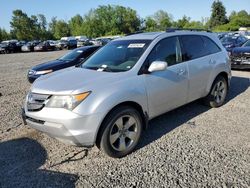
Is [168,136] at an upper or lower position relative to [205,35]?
lower

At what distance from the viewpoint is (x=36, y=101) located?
12.0ft

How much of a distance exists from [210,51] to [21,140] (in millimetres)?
4197

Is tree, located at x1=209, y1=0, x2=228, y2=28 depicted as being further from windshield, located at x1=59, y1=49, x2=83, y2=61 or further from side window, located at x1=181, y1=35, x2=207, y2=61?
side window, located at x1=181, y1=35, x2=207, y2=61

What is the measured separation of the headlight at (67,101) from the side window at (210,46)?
3.24m

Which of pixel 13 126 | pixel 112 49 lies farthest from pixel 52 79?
pixel 13 126

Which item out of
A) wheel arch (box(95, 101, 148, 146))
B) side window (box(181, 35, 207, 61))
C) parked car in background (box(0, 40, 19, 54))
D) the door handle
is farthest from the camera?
parked car in background (box(0, 40, 19, 54))

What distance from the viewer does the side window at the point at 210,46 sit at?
18.1 ft

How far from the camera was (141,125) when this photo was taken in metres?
4.01

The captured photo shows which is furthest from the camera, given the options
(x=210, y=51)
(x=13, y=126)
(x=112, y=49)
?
(x=210, y=51)

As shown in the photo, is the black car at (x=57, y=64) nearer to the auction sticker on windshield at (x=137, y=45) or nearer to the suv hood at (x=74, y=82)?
the suv hood at (x=74, y=82)

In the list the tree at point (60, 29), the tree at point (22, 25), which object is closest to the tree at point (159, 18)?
the tree at point (60, 29)

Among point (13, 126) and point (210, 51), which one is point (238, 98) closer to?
point (210, 51)

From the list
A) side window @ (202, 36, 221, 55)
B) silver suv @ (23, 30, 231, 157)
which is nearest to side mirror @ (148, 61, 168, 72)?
silver suv @ (23, 30, 231, 157)

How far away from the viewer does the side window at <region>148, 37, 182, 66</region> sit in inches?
168
